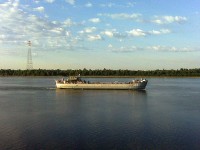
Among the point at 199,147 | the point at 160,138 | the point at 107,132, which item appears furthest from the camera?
the point at 107,132

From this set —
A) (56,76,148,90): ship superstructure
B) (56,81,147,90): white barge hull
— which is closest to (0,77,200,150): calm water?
(56,81,147,90): white barge hull

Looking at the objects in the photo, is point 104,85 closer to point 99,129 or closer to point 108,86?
point 108,86

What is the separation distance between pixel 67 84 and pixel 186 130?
202 feet

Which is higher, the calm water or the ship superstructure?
the ship superstructure

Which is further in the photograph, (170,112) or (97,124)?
(170,112)

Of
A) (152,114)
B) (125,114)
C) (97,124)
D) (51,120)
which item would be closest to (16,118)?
(51,120)

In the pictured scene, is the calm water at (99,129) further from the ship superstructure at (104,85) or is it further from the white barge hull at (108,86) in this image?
the ship superstructure at (104,85)

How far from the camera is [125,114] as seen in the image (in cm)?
4525

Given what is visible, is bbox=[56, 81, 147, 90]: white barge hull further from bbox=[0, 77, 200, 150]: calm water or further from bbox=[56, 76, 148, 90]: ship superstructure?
bbox=[0, 77, 200, 150]: calm water

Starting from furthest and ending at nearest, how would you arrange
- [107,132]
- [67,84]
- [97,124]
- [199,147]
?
1. [67,84]
2. [97,124]
3. [107,132]
4. [199,147]

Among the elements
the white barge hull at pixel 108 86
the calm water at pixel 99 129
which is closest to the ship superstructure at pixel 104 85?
the white barge hull at pixel 108 86

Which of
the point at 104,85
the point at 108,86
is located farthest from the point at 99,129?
the point at 104,85

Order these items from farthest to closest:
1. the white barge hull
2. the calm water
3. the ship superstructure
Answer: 1. the ship superstructure
2. the white barge hull
3. the calm water

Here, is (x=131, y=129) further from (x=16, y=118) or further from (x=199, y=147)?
(x=16, y=118)
